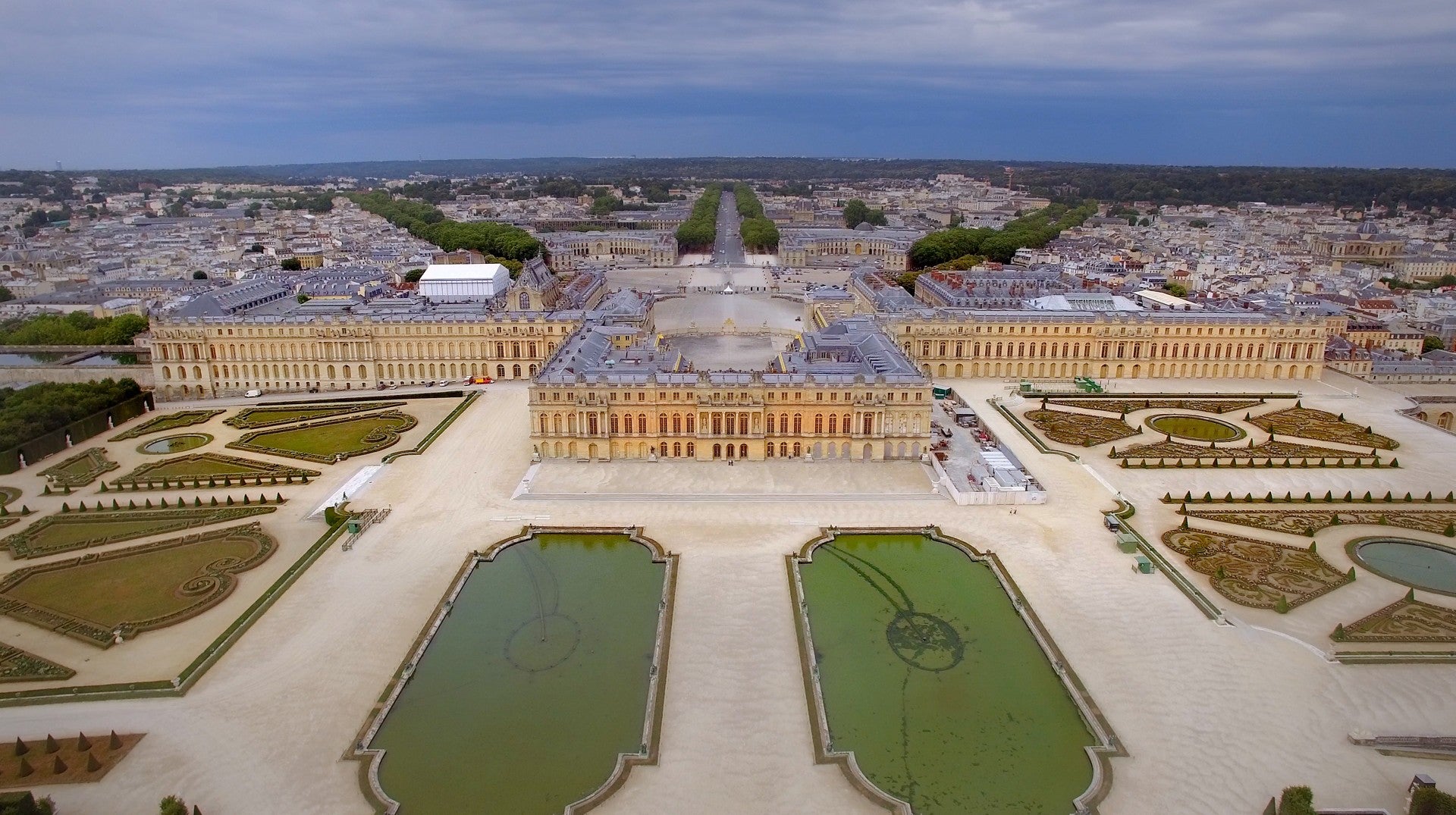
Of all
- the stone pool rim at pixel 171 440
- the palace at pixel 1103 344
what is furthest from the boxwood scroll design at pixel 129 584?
the palace at pixel 1103 344

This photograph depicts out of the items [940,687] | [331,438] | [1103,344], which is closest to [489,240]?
→ [331,438]

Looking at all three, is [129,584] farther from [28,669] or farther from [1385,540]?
[1385,540]

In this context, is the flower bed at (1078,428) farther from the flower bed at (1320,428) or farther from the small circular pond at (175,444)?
the small circular pond at (175,444)

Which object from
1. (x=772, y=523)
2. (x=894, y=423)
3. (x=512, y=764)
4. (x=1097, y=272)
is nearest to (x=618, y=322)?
(x=894, y=423)

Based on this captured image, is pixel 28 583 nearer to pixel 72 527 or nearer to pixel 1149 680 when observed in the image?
pixel 72 527

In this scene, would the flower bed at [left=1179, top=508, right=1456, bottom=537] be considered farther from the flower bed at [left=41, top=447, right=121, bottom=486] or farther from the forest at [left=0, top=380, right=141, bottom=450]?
the forest at [left=0, top=380, right=141, bottom=450]

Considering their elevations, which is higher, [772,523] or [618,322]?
[618,322]
